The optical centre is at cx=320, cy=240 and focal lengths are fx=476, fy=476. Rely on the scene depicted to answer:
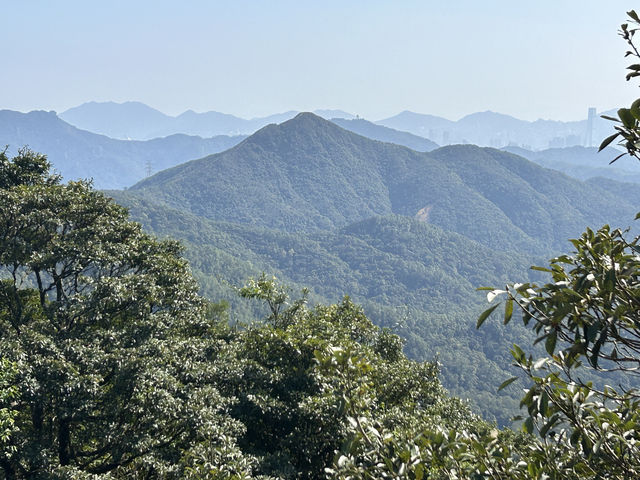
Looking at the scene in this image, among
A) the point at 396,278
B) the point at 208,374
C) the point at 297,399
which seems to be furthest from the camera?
the point at 396,278

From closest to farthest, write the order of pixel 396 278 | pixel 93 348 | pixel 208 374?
pixel 93 348, pixel 208 374, pixel 396 278

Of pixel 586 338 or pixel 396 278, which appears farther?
pixel 396 278

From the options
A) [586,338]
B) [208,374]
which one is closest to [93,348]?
[208,374]

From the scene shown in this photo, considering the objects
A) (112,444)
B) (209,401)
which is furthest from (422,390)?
(112,444)

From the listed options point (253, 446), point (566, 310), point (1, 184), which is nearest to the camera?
point (566, 310)

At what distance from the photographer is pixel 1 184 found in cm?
1585

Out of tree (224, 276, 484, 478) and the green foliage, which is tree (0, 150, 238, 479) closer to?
tree (224, 276, 484, 478)

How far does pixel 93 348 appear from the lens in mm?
12180

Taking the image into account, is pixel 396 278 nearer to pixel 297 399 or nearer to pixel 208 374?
pixel 208 374

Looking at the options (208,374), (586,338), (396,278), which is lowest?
(396,278)

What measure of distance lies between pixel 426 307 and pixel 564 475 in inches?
6714

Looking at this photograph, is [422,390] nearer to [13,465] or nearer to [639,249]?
[13,465]

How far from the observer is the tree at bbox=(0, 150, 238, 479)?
10922 millimetres

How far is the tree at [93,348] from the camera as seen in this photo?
10922 millimetres
